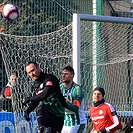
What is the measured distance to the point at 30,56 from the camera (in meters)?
13.0

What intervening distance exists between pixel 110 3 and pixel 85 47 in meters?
5.34

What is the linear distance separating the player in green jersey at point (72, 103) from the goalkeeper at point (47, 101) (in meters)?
0.23

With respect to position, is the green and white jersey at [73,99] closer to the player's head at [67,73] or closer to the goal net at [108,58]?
the player's head at [67,73]

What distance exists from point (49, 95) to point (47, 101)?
0.24 metres

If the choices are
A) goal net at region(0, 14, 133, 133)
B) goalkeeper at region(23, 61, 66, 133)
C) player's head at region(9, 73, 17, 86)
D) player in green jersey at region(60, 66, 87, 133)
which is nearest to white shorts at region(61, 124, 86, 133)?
player in green jersey at region(60, 66, 87, 133)

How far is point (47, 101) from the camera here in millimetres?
9008

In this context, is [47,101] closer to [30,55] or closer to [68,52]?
[68,52]

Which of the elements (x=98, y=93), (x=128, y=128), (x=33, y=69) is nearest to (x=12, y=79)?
(x=98, y=93)

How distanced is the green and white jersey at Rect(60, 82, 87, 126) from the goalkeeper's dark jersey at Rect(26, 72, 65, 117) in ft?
1.17

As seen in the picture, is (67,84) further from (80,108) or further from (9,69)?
(9,69)

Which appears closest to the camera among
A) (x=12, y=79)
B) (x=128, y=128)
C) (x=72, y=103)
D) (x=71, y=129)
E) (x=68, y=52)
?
(x=72, y=103)

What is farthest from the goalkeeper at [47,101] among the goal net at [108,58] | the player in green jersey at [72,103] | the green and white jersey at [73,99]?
the goal net at [108,58]

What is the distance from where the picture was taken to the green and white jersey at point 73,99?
937 cm

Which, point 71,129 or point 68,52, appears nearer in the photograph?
point 71,129
